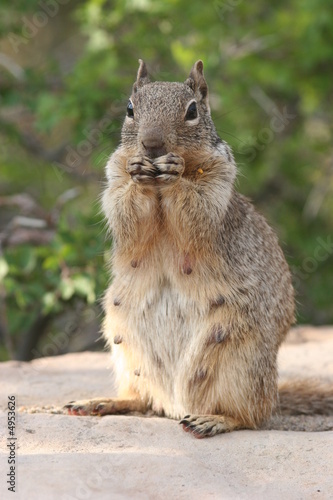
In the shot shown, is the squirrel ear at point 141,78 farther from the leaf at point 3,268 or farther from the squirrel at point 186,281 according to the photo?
the leaf at point 3,268

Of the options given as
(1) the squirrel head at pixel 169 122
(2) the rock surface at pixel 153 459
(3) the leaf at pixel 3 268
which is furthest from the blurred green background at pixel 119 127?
(2) the rock surface at pixel 153 459

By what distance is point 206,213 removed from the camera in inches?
198

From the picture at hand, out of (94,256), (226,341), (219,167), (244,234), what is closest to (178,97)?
(219,167)

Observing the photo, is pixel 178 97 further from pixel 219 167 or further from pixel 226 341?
pixel 226 341

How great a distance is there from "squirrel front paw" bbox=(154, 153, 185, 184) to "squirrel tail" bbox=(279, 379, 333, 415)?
2063 millimetres

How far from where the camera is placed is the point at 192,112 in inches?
207

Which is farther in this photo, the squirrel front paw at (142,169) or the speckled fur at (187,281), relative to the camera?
the speckled fur at (187,281)

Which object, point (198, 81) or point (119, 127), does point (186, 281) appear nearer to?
point (198, 81)

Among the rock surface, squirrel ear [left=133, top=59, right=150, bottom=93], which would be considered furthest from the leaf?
squirrel ear [left=133, top=59, right=150, bottom=93]

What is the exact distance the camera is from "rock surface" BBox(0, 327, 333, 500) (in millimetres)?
3707

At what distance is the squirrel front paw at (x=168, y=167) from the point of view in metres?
4.71

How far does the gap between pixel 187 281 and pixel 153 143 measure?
3.01 feet

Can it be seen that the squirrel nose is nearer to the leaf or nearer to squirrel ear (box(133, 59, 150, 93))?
squirrel ear (box(133, 59, 150, 93))

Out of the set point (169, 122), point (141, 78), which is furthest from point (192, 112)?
point (141, 78)
